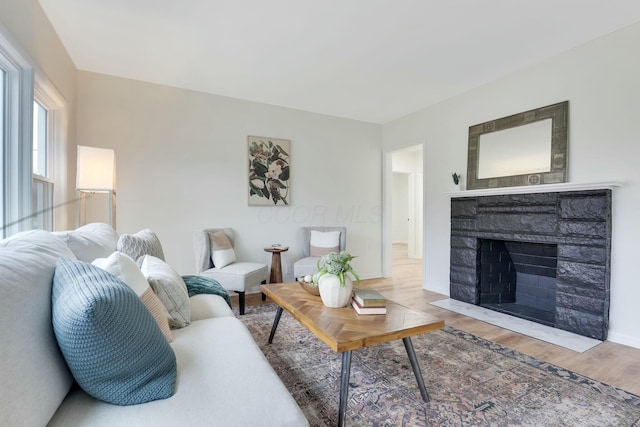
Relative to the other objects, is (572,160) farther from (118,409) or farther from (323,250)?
(118,409)

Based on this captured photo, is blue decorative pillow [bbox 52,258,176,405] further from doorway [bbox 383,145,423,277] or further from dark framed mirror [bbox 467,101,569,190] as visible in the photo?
doorway [bbox 383,145,423,277]

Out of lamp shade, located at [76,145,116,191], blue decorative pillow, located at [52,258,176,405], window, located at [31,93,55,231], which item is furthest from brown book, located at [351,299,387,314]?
window, located at [31,93,55,231]

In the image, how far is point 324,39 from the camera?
2.56 meters

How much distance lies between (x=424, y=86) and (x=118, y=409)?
149 inches

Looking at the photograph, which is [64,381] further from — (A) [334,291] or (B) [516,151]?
(B) [516,151]

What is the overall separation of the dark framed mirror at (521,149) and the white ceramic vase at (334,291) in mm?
2347

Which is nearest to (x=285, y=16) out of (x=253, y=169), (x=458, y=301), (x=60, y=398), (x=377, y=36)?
(x=377, y=36)

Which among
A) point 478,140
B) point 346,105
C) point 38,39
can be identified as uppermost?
point 346,105

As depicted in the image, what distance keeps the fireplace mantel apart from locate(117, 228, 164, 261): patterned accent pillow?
3171 millimetres

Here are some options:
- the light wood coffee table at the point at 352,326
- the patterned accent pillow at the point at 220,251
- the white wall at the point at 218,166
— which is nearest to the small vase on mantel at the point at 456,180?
the white wall at the point at 218,166

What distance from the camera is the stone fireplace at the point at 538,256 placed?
2.48 m

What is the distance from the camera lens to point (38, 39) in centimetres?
212

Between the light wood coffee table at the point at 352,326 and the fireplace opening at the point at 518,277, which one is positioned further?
the fireplace opening at the point at 518,277

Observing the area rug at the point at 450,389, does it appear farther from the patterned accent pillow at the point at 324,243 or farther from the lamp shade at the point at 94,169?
the lamp shade at the point at 94,169
